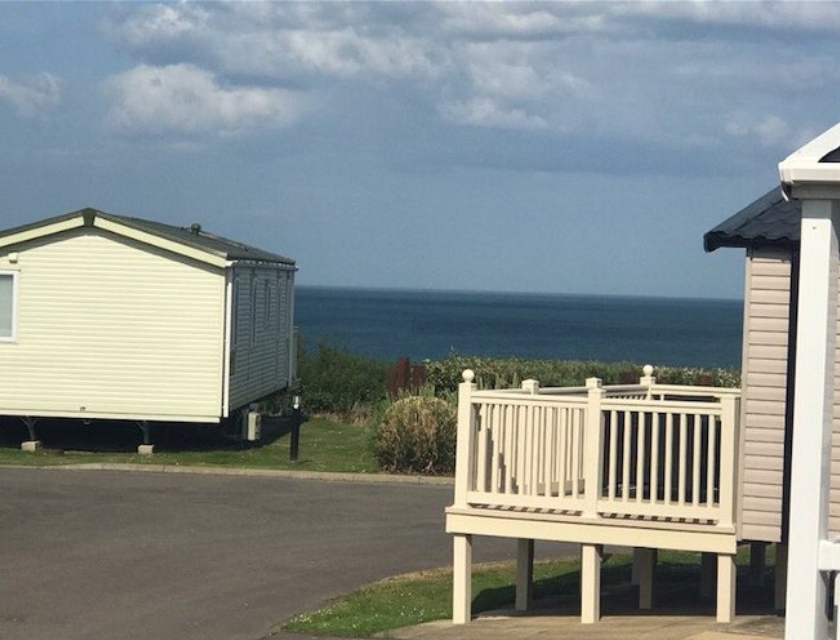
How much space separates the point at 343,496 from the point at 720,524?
8749 mm

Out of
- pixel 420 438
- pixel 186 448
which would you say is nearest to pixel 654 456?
pixel 420 438

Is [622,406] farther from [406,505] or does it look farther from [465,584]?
[406,505]

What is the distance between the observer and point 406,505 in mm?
18594

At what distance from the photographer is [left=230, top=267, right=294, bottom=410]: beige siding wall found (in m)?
24.2

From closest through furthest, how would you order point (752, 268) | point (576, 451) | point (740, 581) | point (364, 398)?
point (752, 268)
point (576, 451)
point (740, 581)
point (364, 398)

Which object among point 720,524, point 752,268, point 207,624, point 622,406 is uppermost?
point 752,268

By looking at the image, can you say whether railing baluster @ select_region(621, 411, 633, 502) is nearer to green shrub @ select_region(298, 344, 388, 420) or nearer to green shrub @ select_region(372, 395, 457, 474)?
green shrub @ select_region(372, 395, 457, 474)

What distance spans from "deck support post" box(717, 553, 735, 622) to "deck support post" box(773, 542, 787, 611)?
63cm

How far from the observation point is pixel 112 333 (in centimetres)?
2320

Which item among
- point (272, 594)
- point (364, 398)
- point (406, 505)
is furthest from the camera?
point (364, 398)

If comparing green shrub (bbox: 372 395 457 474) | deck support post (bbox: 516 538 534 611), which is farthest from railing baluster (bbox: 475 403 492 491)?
green shrub (bbox: 372 395 457 474)

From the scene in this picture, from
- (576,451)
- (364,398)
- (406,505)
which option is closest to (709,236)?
(576,451)

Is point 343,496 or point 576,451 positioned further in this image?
point 343,496

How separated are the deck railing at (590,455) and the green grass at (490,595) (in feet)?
3.39
